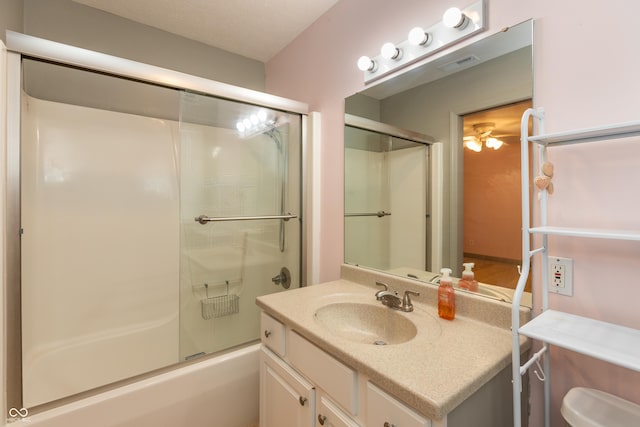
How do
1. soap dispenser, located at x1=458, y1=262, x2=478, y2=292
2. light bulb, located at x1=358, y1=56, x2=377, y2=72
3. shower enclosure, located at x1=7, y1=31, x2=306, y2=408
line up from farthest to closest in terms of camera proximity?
shower enclosure, located at x1=7, y1=31, x2=306, y2=408
light bulb, located at x1=358, y1=56, x2=377, y2=72
soap dispenser, located at x1=458, y1=262, x2=478, y2=292

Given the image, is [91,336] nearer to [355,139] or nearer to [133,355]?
[133,355]

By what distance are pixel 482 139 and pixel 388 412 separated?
1.06 metres

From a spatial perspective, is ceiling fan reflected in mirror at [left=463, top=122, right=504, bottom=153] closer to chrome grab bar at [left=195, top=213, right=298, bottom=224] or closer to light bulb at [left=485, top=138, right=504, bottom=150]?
light bulb at [left=485, top=138, right=504, bottom=150]

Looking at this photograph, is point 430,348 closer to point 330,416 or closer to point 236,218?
point 330,416

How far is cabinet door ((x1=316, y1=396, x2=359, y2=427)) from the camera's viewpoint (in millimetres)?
918

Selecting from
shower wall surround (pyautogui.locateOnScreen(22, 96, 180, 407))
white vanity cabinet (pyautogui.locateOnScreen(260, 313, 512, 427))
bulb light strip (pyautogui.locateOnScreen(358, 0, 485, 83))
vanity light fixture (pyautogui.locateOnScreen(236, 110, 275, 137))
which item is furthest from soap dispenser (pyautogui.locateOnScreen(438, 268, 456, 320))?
shower wall surround (pyautogui.locateOnScreen(22, 96, 180, 407))

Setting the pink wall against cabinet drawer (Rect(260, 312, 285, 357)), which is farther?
cabinet drawer (Rect(260, 312, 285, 357))

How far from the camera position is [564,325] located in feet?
2.75

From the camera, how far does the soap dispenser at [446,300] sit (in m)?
1.14

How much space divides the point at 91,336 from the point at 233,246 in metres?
1.12

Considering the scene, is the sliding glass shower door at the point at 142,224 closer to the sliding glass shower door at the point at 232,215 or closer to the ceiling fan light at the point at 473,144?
the sliding glass shower door at the point at 232,215

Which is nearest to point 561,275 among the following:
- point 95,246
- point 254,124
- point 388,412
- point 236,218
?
point 388,412

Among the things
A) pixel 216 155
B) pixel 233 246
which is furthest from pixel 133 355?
pixel 216 155

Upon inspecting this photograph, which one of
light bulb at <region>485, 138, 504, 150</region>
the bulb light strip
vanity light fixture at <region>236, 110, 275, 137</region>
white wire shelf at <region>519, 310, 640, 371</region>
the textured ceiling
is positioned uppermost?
the textured ceiling
